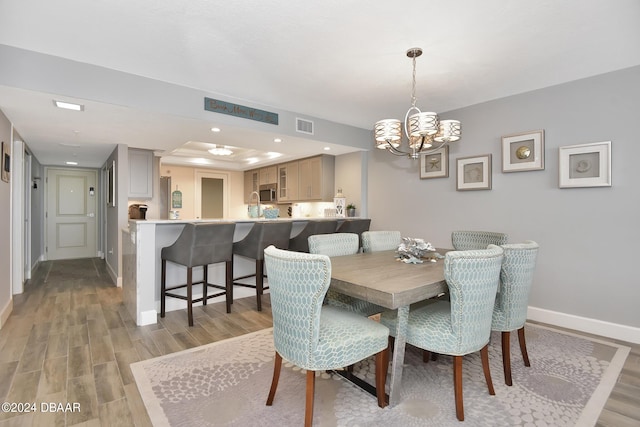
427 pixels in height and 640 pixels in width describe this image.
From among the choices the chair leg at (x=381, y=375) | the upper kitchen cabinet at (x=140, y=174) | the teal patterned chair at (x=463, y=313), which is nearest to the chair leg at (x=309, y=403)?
the chair leg at (x=381, y=375)

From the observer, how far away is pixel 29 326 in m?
3.03

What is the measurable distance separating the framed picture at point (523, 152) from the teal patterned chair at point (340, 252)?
2064 mm

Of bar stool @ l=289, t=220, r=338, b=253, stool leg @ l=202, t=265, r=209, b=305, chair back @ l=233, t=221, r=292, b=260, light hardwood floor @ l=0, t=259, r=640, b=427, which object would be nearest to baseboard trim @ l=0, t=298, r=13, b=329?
light hardwood floor @ l=0, t=259, r=640, b=427

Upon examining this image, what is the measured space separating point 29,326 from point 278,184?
14.9 feet

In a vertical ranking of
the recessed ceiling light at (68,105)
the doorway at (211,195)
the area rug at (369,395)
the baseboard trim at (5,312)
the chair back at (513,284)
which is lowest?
the area rug at (369,395)

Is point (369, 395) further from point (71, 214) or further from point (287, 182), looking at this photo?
point (71, 214)

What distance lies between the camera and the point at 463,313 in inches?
68.8

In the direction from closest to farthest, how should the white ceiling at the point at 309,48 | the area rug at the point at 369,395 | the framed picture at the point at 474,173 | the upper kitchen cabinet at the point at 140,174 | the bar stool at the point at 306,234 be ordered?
the area rug at the point at 369,395
the white ceiling at the point at 309,48
the framed picture at the point at 474,173
the bar stool at the point at 306,234
the upper kitchen cabinet at the point at 140,174

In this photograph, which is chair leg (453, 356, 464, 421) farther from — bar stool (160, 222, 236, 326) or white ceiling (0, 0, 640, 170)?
bar stool (160, 222, 236, 326)

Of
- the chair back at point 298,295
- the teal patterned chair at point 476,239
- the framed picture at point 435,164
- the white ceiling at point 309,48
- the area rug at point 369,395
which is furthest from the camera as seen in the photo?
the framed picture at point 435,164

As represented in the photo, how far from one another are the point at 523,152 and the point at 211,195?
21.9 feet

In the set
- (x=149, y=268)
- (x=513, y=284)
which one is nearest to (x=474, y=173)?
(x=513, y=284)

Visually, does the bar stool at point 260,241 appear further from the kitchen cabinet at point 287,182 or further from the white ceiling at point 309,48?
the kitchen cabinet at point 287,182

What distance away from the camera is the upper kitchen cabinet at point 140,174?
5172 mm
